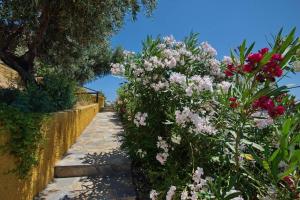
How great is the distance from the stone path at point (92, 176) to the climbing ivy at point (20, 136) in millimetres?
1050

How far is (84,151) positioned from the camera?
23.3ft

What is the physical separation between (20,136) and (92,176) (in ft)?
7.76

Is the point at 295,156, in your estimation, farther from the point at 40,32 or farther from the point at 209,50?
the point at 40,32

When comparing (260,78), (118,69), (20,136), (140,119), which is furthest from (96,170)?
(260,78)

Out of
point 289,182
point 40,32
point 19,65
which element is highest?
point 40,32

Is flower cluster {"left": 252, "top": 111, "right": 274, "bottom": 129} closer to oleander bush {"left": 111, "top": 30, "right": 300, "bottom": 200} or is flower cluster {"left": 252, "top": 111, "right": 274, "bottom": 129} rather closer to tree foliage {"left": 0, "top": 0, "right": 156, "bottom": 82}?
oleander bush {"left": 111, "top": 30, "right": 300, "bottom": 200}

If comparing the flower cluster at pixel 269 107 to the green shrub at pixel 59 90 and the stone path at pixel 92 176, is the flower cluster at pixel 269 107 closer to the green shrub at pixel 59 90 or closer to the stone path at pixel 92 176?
the stone path at pixel 92 176

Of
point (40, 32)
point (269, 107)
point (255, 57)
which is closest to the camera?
point (269, 107)

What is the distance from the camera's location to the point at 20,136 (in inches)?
150

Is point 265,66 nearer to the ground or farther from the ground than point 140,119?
farther from the ground

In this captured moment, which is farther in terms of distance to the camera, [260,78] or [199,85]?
[199,85]

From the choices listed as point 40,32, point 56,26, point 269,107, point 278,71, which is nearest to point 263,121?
point 269,107

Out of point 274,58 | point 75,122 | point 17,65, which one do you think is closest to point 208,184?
point 274,58

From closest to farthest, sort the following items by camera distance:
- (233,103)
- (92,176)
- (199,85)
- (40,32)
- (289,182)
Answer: (289,182), (233,103), (199,85), (92,176), (40,32)
